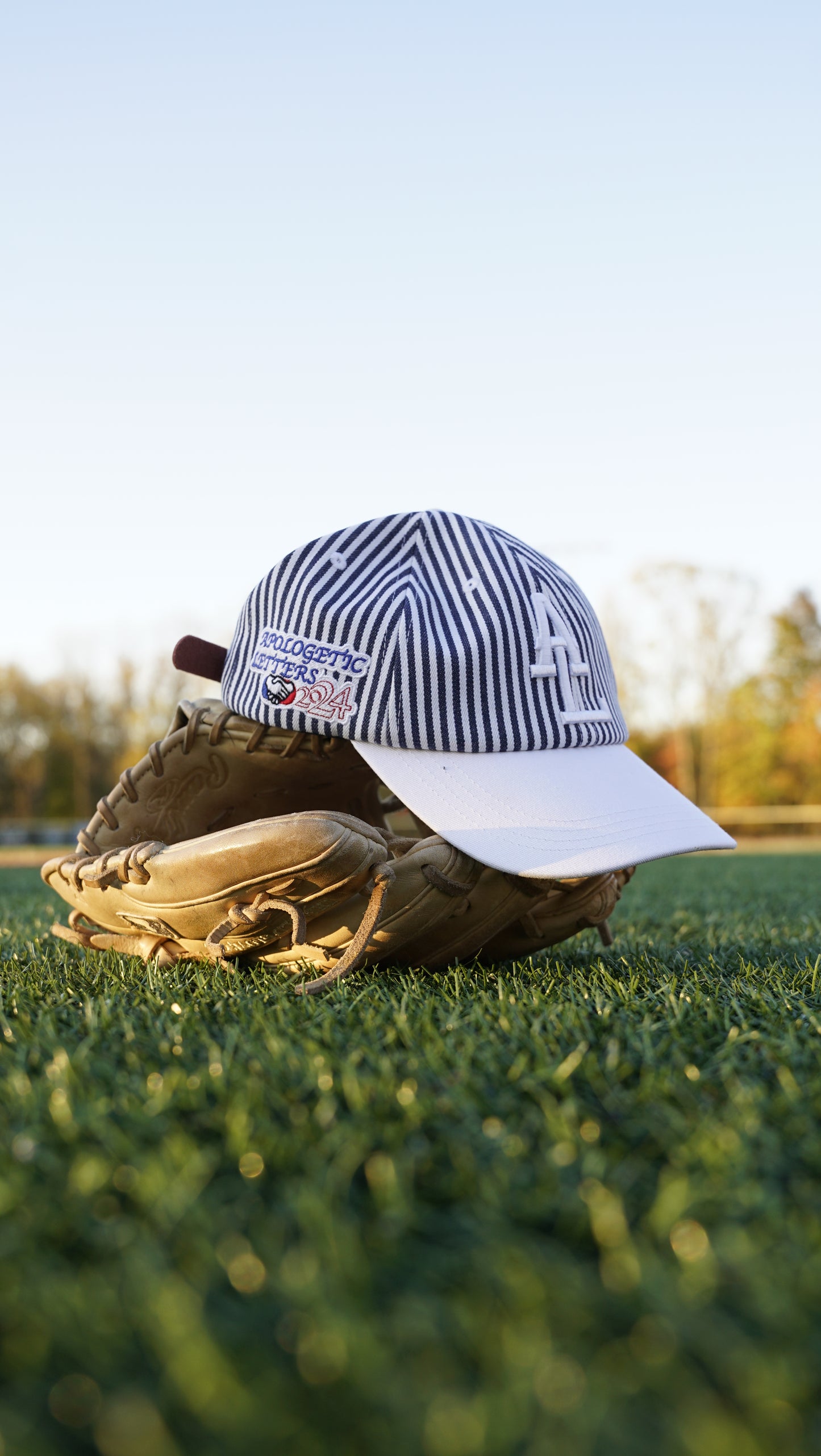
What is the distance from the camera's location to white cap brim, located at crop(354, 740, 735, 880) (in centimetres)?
155

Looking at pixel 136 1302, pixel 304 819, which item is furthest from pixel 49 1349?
pixel 304 819

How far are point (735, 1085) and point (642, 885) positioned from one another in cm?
441

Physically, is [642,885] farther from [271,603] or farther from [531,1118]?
[531,1118]

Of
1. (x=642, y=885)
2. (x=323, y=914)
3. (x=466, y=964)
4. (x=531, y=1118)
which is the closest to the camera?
(x=531, y=1118)

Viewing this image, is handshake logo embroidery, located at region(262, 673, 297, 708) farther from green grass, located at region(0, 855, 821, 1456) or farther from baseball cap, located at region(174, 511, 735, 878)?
green grass, located at region(0, 855, 821, 1456)

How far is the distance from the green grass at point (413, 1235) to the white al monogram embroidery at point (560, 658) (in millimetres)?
617

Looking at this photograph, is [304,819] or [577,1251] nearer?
[577,1251]

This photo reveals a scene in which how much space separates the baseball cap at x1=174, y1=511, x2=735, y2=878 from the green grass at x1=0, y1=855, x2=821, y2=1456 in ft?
1.18

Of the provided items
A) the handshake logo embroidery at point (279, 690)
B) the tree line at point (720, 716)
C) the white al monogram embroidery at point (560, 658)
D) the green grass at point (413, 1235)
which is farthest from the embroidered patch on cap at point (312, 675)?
the tree line at point (720, 716)

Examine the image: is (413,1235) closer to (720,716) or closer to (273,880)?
(273,880)

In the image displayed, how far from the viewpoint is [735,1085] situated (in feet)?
3.28

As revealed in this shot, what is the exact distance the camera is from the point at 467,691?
1.70 meters

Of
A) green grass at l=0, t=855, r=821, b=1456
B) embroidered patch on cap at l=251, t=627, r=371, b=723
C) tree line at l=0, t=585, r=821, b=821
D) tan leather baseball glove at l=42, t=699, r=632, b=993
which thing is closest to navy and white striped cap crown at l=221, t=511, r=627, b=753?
embroidered patch on cap at l=251, t=627, r=371, b=723

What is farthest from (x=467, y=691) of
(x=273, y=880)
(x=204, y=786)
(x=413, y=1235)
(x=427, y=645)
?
(x=413, y=1235)
